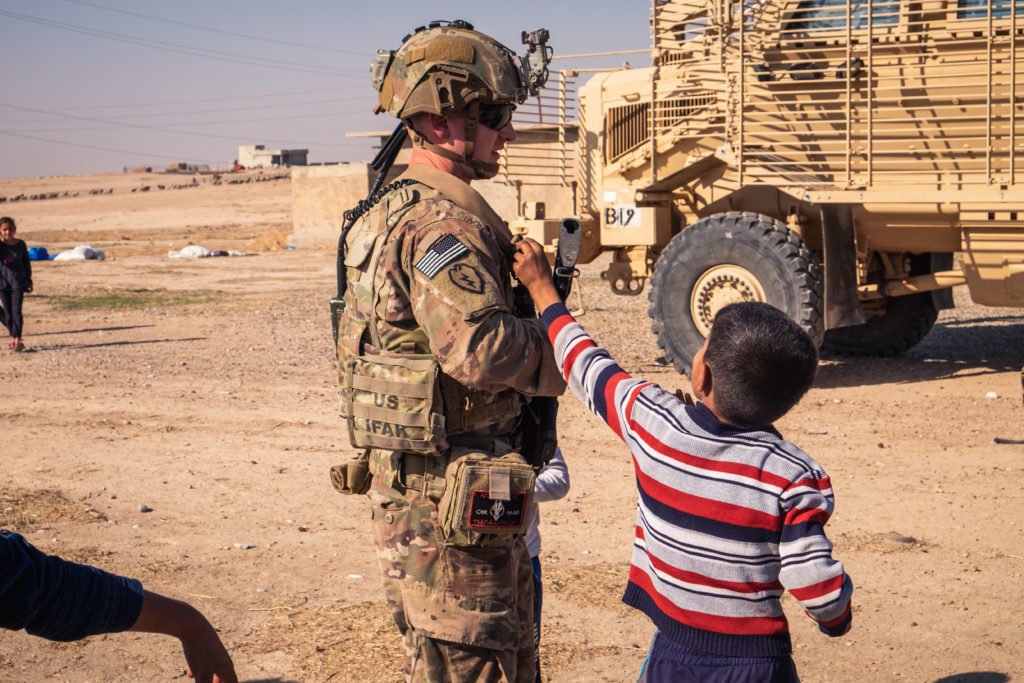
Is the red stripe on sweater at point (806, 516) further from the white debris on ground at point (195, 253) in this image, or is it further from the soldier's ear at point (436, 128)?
the white debris on ground at point (195, 253)

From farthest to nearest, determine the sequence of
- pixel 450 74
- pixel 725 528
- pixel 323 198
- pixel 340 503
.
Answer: pixel 323 198 → pixel 340 503 → pixel 450 74 → pixel 725 528

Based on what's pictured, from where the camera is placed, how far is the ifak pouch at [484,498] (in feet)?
9.09

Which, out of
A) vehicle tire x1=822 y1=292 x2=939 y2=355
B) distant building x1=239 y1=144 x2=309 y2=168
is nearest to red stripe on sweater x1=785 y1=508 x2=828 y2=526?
vehicle tire x1=822 y1=292 x2=939 y2=355

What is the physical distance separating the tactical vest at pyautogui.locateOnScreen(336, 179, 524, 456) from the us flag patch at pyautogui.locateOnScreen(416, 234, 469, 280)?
0.13 metres

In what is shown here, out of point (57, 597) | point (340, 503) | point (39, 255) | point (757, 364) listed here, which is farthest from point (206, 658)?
point (39, 255)

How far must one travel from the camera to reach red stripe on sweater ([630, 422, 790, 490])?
2.36m

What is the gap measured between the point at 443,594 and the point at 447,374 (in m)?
0.52

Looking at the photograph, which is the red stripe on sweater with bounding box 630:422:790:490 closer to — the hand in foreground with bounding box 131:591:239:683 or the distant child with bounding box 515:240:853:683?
the distant child with bounding box 515:240:853:683

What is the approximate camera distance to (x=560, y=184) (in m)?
11.4

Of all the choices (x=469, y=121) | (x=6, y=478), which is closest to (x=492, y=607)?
(x=469, y=121)

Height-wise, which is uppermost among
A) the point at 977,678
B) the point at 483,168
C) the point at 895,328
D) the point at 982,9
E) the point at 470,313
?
the point at 982,9

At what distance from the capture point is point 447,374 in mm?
2820

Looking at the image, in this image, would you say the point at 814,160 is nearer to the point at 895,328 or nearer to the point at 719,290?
the point at 719,290

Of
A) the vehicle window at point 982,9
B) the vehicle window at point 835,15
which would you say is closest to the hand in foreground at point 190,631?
the vehicle window at point 835,15
